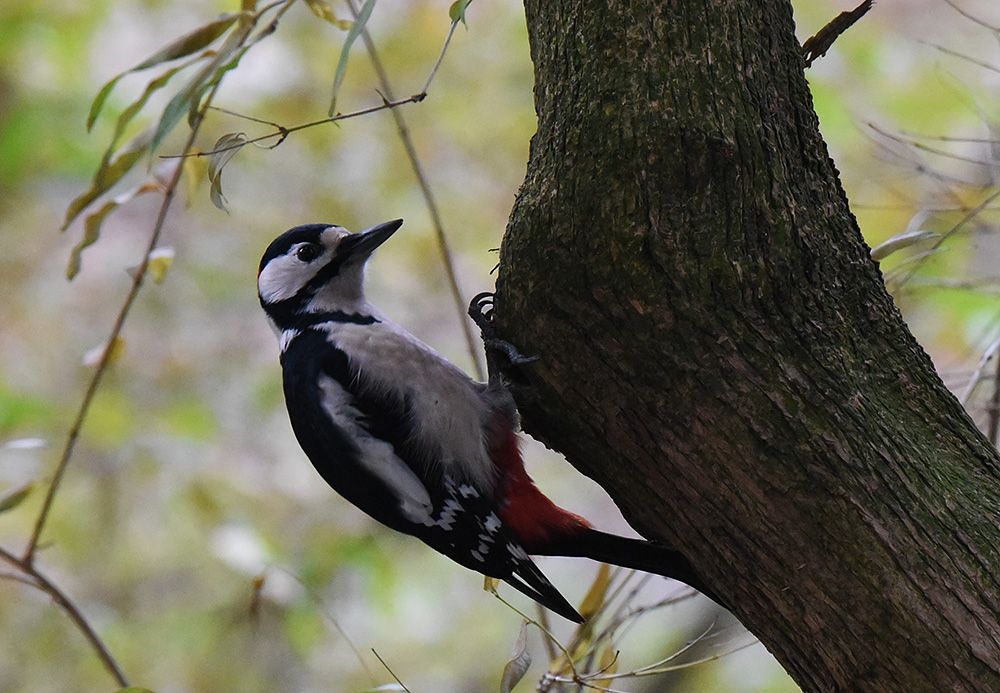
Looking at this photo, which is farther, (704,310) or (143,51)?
(143,51)

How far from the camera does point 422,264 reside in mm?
4348

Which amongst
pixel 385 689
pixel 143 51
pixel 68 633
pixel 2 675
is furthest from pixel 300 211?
pixel 385 689

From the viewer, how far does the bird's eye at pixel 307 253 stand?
2.58m

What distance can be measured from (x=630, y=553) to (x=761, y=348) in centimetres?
65

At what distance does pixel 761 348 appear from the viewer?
1491 millimetres

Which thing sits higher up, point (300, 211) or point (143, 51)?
point (143, 51)

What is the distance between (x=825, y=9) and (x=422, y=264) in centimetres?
212

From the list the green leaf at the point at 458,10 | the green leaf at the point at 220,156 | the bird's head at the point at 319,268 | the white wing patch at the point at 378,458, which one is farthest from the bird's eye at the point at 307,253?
the green leaf at the point at 458,10

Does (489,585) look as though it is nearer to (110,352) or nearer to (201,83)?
(110,352)

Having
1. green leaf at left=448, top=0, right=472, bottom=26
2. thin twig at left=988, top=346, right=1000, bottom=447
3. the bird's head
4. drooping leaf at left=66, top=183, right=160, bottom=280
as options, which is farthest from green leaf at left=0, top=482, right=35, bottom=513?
thin twig at left=988, top=346, right=1000, bottom=447

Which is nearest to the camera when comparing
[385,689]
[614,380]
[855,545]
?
[855,545]

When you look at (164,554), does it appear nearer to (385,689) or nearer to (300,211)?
(300,211)

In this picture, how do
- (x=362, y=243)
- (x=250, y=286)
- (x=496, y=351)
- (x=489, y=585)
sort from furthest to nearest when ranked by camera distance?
1. (x=250, y=286)
2. (x=362, y=243)
3. (x=489, y=585)
4. (x=496, y=351)

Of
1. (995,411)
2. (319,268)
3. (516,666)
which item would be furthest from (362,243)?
(995,411)
